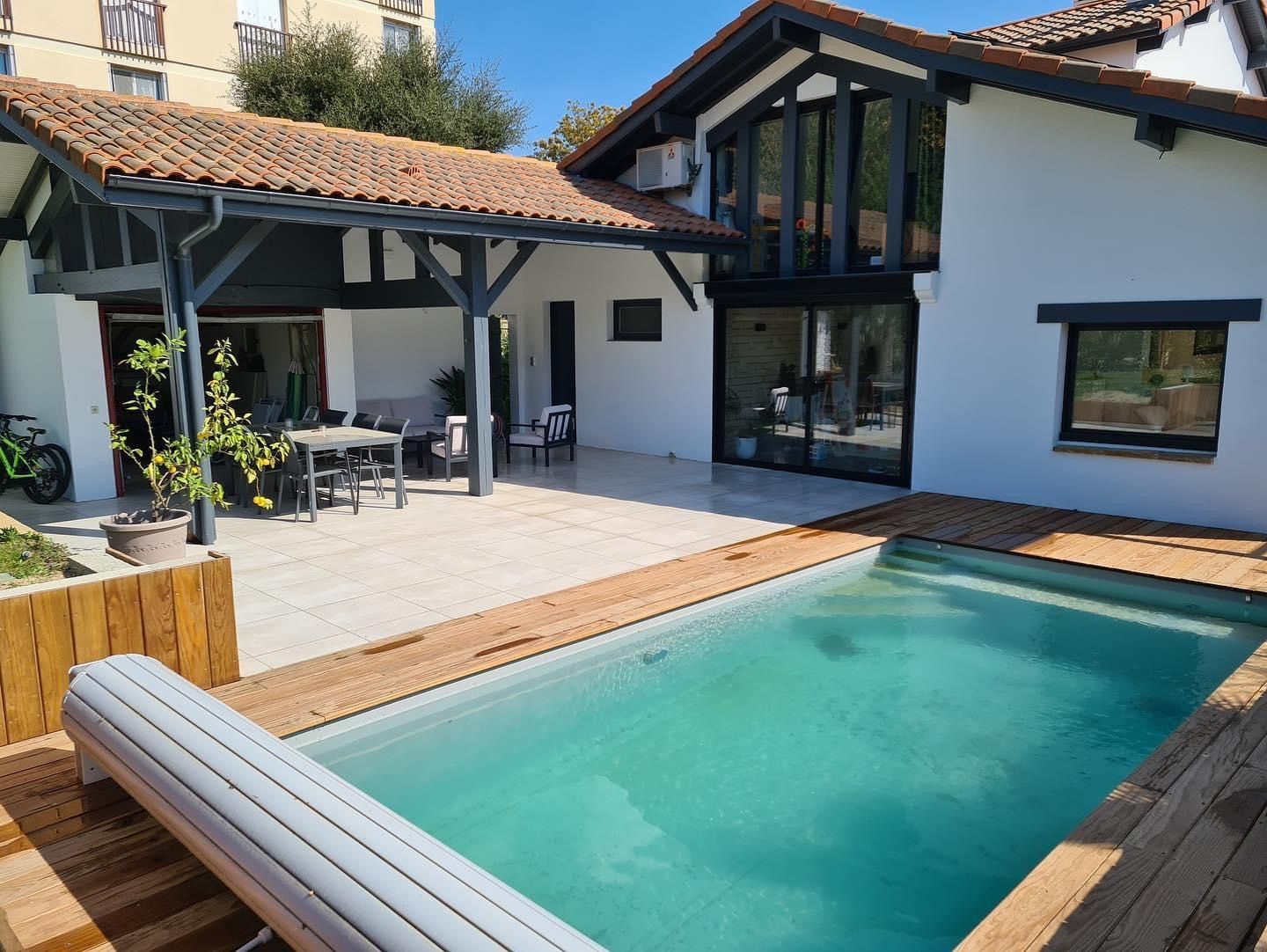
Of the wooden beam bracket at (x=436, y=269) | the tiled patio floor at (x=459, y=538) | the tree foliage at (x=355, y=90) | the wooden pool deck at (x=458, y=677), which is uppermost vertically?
the tree foliage at (x=355, y=90)

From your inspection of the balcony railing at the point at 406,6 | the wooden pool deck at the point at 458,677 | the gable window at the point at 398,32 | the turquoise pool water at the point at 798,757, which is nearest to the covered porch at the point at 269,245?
the wooden pool deck at the point at 458,677

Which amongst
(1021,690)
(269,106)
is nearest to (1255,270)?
(1021,690)

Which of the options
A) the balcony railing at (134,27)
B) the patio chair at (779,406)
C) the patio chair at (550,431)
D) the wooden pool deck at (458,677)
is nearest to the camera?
the wooden pool deck at (458,677)

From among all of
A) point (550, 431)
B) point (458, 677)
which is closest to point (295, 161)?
point (550, 431)

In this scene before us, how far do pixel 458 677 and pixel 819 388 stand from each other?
6.94m

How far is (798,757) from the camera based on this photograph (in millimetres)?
4398

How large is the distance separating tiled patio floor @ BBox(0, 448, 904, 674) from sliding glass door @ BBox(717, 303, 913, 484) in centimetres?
34

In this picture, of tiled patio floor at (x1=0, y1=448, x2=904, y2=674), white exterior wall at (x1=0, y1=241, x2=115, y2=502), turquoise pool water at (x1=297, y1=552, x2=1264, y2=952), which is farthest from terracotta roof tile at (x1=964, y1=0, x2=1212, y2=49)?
white exterior wall at (x1=0, y1=241, x2=115, y2=502)

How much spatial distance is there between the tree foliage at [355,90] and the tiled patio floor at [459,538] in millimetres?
12057

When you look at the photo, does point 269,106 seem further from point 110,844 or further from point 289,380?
point 110,844

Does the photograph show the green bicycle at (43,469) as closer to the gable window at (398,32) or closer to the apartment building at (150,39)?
the apartment building at (150,39)

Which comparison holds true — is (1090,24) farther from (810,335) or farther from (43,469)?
(43,469)

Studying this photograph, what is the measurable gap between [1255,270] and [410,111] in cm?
1758

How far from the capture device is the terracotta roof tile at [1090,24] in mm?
9328
